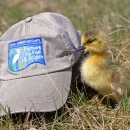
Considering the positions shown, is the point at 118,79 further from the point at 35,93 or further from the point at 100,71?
the point at 35,93

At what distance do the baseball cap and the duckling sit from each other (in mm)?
108

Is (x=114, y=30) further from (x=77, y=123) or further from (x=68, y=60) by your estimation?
(x=77, y=123)

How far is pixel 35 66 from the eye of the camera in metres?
2.52

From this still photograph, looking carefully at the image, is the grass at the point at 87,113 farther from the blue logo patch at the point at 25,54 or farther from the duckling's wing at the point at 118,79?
the blue logo patch at the point at 25,54

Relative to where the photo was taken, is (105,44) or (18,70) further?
(105,44)

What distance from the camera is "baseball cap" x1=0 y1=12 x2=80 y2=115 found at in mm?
2395

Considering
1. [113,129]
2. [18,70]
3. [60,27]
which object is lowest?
[113,129]

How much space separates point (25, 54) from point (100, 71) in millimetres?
498

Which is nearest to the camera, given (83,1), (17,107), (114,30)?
(17,107)

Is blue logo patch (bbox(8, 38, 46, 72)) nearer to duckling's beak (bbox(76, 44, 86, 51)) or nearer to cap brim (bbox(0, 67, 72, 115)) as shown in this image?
cap brim (bbox(0, 67, 72, 115))

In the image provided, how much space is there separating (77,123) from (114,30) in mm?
1370

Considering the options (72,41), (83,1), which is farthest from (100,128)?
(83,1)

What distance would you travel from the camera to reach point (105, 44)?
2758mm

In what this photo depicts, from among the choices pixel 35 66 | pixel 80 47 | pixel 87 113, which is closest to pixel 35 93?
pixel 35 66
